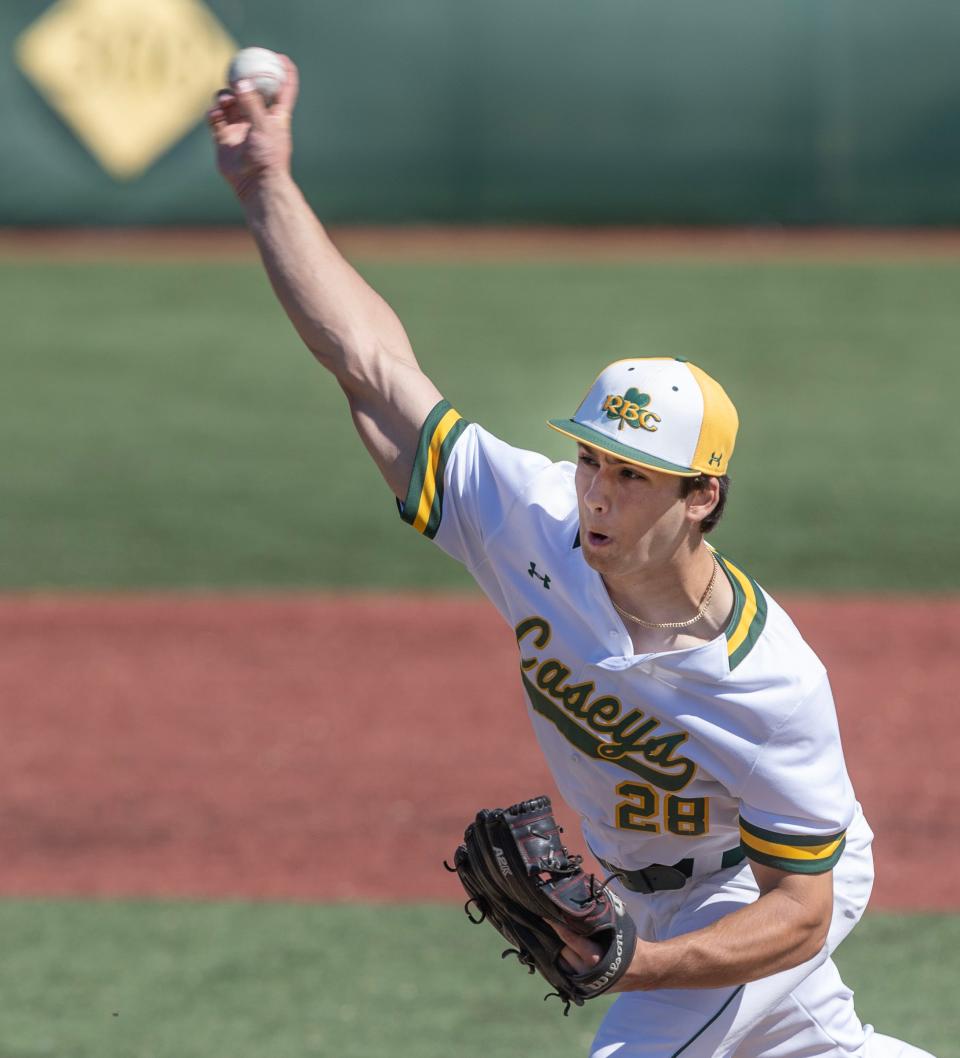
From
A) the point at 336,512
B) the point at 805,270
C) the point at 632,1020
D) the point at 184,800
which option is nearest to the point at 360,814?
the point at 184,800

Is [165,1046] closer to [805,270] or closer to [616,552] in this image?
[616,552]

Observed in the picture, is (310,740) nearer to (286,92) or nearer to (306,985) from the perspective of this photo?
(306,985)

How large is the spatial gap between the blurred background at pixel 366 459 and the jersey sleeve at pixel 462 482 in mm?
1925

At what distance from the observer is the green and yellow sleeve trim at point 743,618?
356 cm

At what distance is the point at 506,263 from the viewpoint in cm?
1914

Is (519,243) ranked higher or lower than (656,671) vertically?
higher

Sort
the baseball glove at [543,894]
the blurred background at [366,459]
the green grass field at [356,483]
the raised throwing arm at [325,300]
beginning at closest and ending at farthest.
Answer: the baseball glove at [543,894] → the raised throwing arm at [325,300] → the green grass field at [356,483] → the blurred background at [366,459]

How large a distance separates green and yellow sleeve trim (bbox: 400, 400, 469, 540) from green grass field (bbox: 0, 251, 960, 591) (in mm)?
6086

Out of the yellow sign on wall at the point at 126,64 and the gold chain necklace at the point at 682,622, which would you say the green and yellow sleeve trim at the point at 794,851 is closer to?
the gold chain necklace at the point at 682,622

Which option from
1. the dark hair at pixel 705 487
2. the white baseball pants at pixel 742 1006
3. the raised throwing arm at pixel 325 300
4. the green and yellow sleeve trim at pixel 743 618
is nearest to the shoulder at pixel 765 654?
the green and yellow sleeve trim at pixel 743 618

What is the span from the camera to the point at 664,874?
3.86 metres

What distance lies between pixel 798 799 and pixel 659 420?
78cm

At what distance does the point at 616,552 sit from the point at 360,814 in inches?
148

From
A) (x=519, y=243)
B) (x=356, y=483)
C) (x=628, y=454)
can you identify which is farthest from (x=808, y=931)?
(x=519, y=243)
